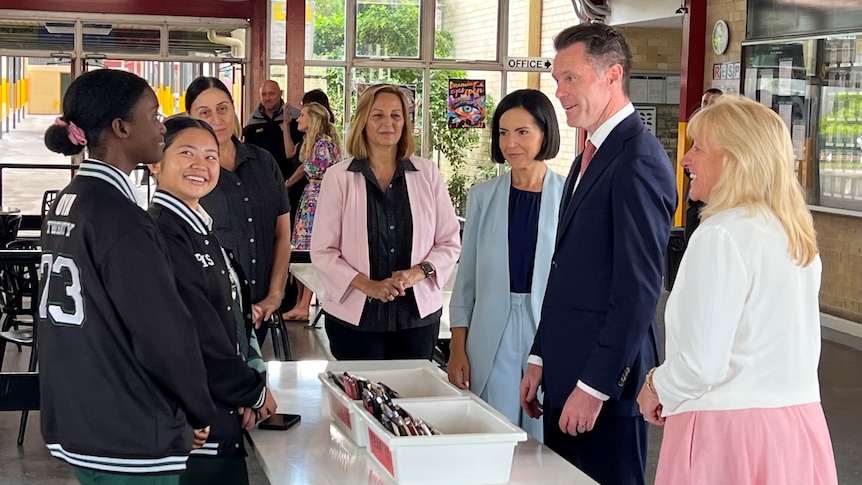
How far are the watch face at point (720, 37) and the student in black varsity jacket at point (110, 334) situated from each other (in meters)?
9.24

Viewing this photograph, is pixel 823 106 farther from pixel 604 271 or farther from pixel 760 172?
pixel 760 172

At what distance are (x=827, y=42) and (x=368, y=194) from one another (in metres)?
6.60

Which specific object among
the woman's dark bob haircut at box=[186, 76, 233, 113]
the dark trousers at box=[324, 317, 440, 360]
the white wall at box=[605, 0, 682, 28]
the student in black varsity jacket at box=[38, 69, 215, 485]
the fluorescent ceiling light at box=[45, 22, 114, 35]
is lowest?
the dark trousers at box=[324, 317, 440, 360]

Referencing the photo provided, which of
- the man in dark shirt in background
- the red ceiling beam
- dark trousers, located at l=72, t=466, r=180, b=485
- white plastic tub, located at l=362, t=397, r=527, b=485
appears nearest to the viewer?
white plastic tub, located at l=362, t=397, r=527, b=485

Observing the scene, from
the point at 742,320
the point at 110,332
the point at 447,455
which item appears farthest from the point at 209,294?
the point at 742,320

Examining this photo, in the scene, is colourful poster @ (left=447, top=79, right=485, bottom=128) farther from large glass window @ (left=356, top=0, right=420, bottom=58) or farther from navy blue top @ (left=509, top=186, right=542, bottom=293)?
navy blue top @ (left=509, top=186, right=542, bottom=293)

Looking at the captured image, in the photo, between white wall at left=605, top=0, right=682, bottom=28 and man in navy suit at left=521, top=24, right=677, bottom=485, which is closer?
man in navy suit at left=521, top=24, right=677, bottom=485

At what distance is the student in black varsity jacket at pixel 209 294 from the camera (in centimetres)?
247

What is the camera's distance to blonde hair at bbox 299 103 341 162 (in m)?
8.54

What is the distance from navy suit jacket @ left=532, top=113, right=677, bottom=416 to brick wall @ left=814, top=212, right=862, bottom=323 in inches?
263

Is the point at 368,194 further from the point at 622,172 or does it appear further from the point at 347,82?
the point at 347,82

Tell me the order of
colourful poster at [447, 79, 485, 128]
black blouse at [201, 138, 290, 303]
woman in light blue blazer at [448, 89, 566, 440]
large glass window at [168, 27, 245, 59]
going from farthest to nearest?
1. colourful poster at [447, 79, 485, 128]
2. large glass window at [168, 27, 245, 59]
3. black blouse at [201, 138, 290, 303]
4. woman in light blue blazer at [448, 89, 566, 440]

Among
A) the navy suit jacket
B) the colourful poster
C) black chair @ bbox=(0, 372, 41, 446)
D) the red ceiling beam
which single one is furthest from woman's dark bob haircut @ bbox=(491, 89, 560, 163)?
the red ceiling beam

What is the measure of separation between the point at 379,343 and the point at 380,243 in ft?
1.19
